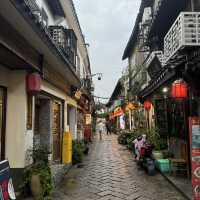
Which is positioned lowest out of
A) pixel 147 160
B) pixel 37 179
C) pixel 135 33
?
pixel 147 160

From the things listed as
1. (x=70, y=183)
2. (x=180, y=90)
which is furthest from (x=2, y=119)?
(x=180, y=90)

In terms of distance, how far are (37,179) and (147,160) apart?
540 cm

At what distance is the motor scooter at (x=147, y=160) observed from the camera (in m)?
11.0

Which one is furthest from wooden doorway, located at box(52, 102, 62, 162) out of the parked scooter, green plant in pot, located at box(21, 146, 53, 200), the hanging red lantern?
the hanging red lantern

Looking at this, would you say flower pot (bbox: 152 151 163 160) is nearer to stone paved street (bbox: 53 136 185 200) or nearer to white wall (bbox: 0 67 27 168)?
stone paved street (bbox: 53 136 185 200)

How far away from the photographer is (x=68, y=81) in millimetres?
13594

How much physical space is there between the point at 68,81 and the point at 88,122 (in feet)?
41.8

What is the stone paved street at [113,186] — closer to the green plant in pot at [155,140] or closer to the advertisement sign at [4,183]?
the green plant in pot at [155,140]

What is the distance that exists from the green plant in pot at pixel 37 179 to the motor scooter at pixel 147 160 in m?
4.50

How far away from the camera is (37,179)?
702 cm

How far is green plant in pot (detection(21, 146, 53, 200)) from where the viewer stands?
7.00 m

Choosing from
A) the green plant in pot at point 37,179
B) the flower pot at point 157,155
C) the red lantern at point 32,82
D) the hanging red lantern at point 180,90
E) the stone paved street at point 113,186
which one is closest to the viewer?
the green plant in pot at point 37,179

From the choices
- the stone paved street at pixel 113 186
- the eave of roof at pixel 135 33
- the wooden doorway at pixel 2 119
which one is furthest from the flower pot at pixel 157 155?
the eave of roof at pixel 135 33

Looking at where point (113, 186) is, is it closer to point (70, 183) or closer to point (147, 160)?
point (70, 183)
